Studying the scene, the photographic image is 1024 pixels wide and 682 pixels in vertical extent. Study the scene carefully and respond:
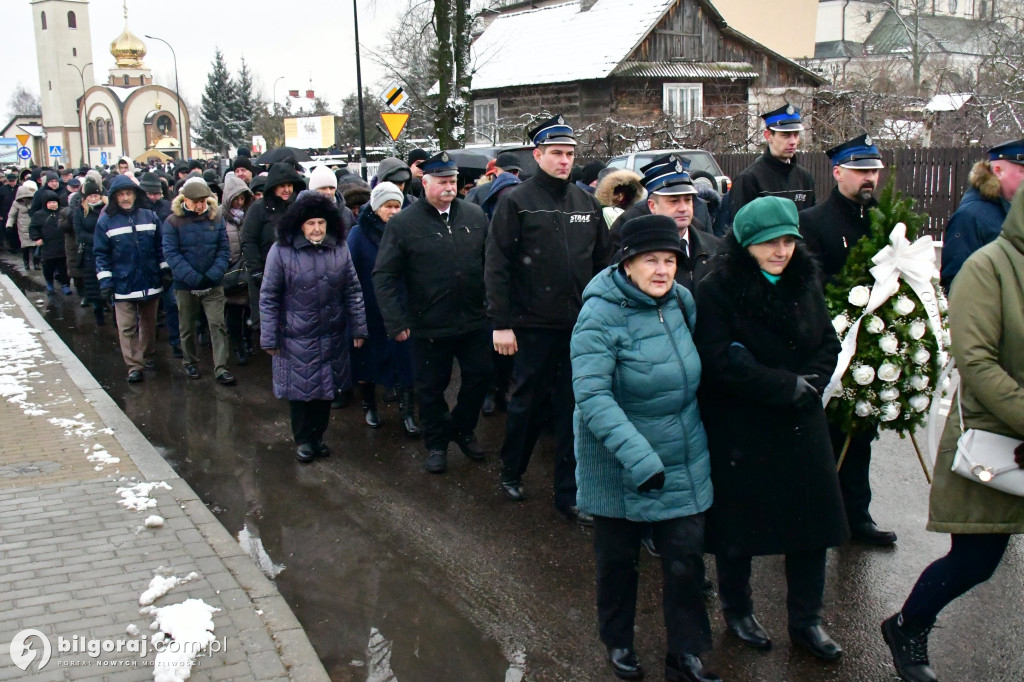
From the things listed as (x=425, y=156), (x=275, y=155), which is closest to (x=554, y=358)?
(x=425, y=156)

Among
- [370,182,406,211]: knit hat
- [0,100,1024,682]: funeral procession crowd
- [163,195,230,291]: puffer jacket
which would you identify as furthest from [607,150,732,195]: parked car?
[370,182,406,211]: knit hat

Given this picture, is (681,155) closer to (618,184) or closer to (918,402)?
(618,184)

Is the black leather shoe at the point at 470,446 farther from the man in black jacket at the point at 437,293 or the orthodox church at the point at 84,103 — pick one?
the orthodox church at the point at 84,103

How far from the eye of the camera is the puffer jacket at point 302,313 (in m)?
7.23

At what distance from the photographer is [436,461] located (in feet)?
23.3

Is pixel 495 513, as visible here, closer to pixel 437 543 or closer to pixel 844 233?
pixel 437 543

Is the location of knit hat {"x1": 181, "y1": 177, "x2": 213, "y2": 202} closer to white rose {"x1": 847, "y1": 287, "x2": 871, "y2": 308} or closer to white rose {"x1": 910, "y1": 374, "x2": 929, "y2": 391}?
white rose {"x1": 847, "y1": 287, "x2": 871, "y2": 308}

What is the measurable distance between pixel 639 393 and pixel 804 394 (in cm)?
68

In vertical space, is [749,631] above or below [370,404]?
below

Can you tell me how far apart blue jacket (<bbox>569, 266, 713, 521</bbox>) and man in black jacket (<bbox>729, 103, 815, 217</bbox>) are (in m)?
2.86

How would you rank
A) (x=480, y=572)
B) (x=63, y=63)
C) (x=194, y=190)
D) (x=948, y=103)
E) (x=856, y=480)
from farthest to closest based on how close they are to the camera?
(x=63, y=63) → (x=948, y=103) → (x=194, y=190) → (x=856, y=480) → (x=480, y=572)

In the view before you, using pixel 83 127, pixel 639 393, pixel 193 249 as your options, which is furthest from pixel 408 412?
pixel 83 127

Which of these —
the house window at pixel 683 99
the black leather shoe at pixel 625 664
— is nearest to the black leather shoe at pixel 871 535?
the black leather shoe at pixel 625 664

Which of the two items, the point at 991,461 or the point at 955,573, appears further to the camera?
the point at 955,573
